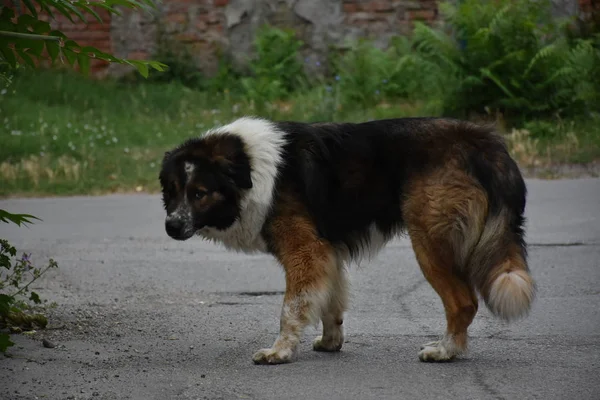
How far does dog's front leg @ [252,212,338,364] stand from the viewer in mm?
5871

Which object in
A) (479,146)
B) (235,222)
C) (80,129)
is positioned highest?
(479,146)

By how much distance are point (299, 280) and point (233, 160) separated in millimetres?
819

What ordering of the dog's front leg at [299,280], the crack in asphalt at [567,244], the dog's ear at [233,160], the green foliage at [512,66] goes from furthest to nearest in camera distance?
the green foliage at [512,66] → the crack in asphalt at [567,244] → the dog's ear at [233,160] → the dog's front leg at [299,280]

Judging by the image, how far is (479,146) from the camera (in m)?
5.89

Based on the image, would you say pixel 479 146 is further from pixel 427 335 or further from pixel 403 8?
pixel 403 8

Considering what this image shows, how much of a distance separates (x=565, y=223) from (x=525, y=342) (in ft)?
13.2

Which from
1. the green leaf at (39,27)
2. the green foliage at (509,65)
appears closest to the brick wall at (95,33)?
the green foliage at (509,65)

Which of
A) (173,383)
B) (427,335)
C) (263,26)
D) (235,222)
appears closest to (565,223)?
(427,335)

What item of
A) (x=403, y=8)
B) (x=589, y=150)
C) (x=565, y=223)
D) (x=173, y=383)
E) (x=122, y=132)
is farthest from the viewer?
(x=403, y=8)

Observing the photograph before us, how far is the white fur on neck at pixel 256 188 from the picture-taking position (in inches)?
239

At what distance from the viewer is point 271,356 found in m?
5.80

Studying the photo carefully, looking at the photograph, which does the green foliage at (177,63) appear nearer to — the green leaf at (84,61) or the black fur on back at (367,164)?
the black fur on back at (367,164)

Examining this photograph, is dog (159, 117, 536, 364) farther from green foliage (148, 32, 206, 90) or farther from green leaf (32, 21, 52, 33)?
Answer: green foliage (148, 32, 206, 90)

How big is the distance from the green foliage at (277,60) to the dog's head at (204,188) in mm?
10193
